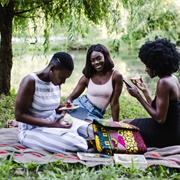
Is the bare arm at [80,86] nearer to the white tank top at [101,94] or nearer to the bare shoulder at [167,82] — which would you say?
the white tank top at [101,94]

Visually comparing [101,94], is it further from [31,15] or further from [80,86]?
[31,15]

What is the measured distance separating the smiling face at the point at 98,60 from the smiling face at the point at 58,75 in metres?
0.89

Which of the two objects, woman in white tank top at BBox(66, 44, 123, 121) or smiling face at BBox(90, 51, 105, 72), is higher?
smiling face at BBox(90, 51, 105, 72)

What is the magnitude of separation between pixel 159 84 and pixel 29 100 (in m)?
1.19

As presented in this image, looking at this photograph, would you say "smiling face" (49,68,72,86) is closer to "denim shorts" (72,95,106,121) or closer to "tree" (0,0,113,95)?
"denim shorts" (72,95,106,121)

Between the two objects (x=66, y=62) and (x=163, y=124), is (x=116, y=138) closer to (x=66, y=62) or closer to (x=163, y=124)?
(x=163, y=124)

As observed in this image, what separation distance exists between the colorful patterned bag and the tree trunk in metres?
3.70

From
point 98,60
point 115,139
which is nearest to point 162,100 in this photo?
point 115,139

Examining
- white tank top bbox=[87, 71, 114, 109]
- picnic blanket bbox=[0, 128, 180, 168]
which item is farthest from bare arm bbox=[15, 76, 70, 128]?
white tank top bbox=[87, 71, 114, 109]

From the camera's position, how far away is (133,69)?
1454cm

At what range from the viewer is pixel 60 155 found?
3.03m

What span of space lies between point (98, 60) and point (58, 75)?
0.97 meters

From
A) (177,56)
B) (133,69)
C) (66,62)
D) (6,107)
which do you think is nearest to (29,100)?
(66,62)

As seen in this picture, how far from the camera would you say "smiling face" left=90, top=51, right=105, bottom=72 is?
399 centimetres
